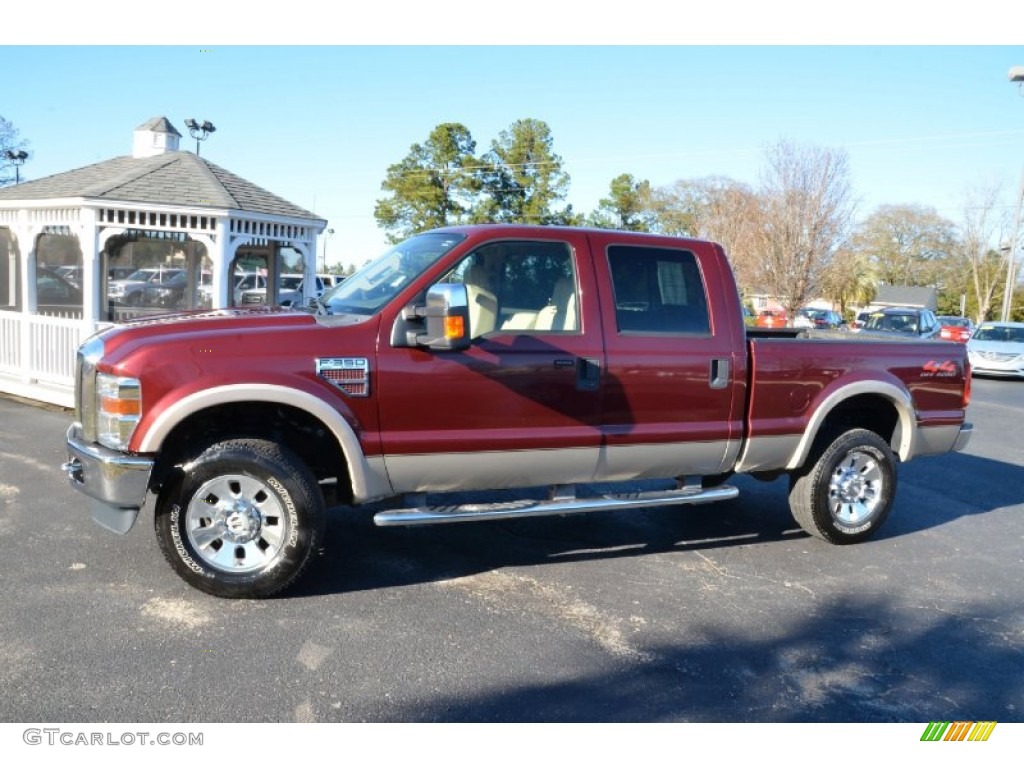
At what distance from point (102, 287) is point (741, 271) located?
31390mm

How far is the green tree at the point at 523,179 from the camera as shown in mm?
36031

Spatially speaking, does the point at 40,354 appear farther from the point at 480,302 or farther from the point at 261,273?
the point at 480,302

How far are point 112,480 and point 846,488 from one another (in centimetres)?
477

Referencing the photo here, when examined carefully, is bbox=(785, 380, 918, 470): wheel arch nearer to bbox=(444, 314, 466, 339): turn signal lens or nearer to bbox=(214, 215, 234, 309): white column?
bbox=(444, 314, 466, 339): turn signal lens

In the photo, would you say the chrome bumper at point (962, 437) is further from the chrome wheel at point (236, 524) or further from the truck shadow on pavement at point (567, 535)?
the chrome wheel at point (236, 524)

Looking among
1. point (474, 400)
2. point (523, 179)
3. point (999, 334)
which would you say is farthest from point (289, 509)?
point (523, 179)

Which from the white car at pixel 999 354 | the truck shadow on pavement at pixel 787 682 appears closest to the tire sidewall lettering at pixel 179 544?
the truck shadow on pavement at pixel 787 682

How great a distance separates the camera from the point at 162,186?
38.8 ft

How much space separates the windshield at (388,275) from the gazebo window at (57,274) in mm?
10249

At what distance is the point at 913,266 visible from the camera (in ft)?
255

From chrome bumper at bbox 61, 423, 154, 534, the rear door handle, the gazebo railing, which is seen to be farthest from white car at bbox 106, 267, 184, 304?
the rear door handle

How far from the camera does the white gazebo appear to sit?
35.8ft

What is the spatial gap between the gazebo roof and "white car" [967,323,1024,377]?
16460 millimetres

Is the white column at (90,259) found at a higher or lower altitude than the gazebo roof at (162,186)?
lower
